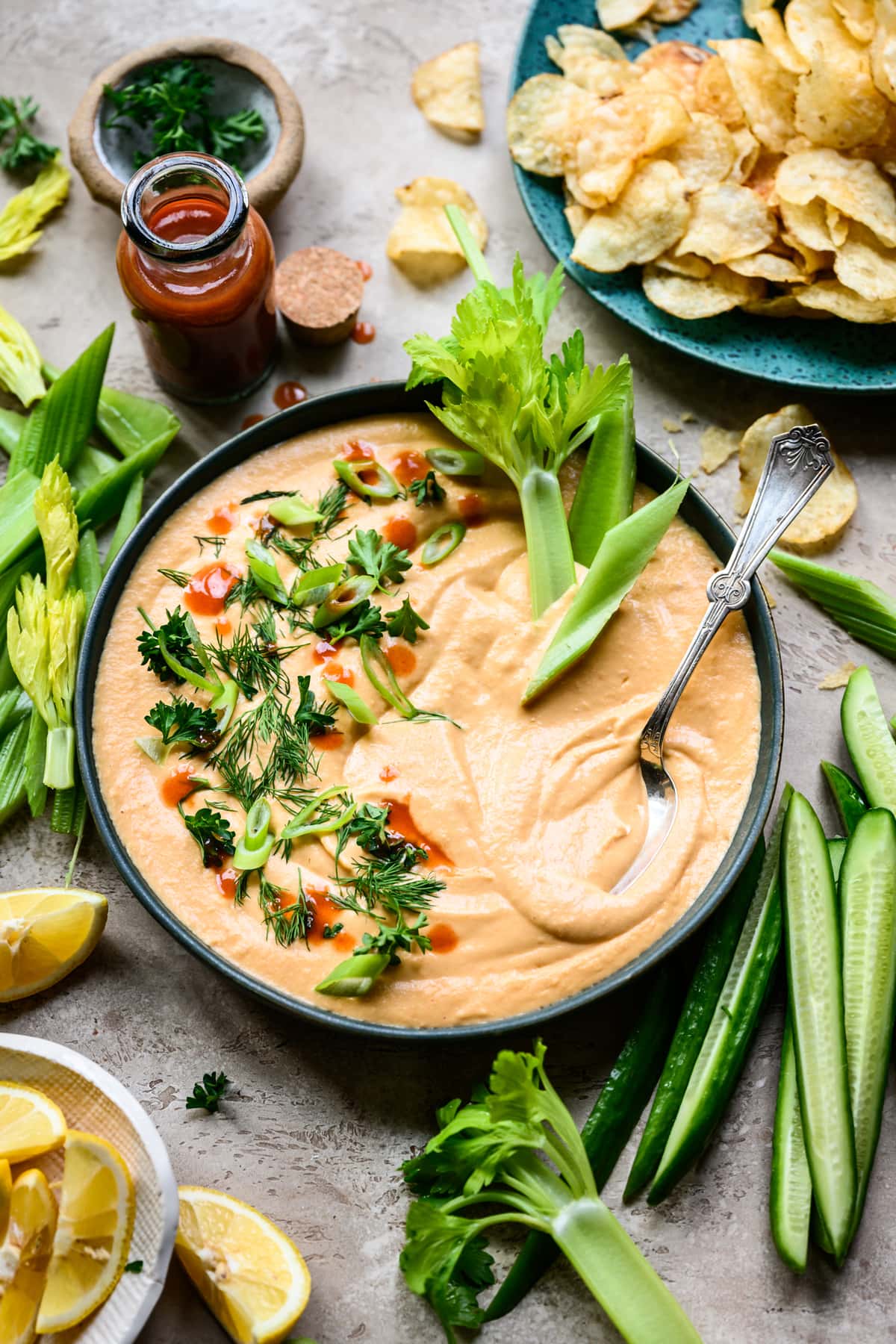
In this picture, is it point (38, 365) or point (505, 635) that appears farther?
point (38, 365)

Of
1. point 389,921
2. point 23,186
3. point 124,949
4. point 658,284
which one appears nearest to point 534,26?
→ point 658,284

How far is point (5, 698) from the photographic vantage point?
3.64 meters

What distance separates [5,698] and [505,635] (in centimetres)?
154

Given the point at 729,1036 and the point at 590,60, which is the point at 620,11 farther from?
the point at 729,1036

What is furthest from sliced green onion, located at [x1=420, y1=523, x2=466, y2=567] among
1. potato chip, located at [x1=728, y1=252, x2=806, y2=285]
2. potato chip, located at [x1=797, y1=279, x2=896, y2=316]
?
potato chip, located at [x1=797, y1=279, x2=896, y2=316]

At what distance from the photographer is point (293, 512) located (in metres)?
3.58

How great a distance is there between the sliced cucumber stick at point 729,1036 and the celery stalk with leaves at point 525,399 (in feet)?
3.52

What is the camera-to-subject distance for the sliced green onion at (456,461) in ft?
12.0

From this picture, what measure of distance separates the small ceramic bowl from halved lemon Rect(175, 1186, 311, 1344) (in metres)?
3.09

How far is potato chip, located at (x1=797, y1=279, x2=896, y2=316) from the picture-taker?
367cm

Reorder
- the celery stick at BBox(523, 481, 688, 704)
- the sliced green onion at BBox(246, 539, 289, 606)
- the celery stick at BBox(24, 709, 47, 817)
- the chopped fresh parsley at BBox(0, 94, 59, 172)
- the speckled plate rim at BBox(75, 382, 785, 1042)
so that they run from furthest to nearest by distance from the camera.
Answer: the chopped fresh parsley at BBox(0, 94, 59, 172), the celery stick at BBox(24, 709, 47, 817), the sliced green onion at BBox(246, 539, 289, 606), the celery stick at BBox(523, 481, 688, 704), the speckled plate rim at BBox(75, 382, 785, 1042)

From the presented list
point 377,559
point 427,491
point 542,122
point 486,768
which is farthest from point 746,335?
point 486,768

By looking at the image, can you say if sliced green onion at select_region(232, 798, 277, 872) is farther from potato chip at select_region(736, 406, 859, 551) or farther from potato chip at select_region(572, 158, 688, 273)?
potato chip at select_region(572, 158, 688, 273)

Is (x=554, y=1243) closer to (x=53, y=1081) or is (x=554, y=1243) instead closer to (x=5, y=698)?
(x=53, y=1081)
